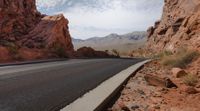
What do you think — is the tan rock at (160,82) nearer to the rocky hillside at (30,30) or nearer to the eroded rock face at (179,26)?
the eroded rock face at (179,26)

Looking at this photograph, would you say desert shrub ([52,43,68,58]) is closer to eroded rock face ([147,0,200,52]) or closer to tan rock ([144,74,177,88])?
eroded rock face ([147,0,200,52])

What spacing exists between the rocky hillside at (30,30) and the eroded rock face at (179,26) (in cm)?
1725

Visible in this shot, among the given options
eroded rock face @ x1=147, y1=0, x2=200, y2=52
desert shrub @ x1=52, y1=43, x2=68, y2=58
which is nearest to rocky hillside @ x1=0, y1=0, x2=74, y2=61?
desert shrub @ x1=52, y1=43, x2=68, y2=58

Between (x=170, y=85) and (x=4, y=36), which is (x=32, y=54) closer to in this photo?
(x=4, y=36)

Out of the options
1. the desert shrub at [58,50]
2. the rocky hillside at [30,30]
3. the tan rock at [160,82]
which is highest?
the rocky hillside at [30,30]

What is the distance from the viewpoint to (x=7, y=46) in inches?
1634

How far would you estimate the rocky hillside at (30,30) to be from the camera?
46.2 metres

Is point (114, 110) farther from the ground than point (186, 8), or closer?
closer

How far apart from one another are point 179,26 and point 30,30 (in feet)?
78.3

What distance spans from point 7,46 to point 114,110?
3452 centimetres

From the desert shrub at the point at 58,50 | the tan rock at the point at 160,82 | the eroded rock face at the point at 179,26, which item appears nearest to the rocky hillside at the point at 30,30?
the desert shrub at the point at 58,50

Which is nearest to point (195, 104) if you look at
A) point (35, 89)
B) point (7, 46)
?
point (35, 89)

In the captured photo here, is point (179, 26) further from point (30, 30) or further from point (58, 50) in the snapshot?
point (30, 30)

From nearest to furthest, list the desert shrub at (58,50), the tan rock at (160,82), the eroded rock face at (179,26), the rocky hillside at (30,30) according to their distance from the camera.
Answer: the tan rock at (160,82), the eroded rock face at (179,26), the rocky hillside at (30,30), the desert shrub at (58,50)
